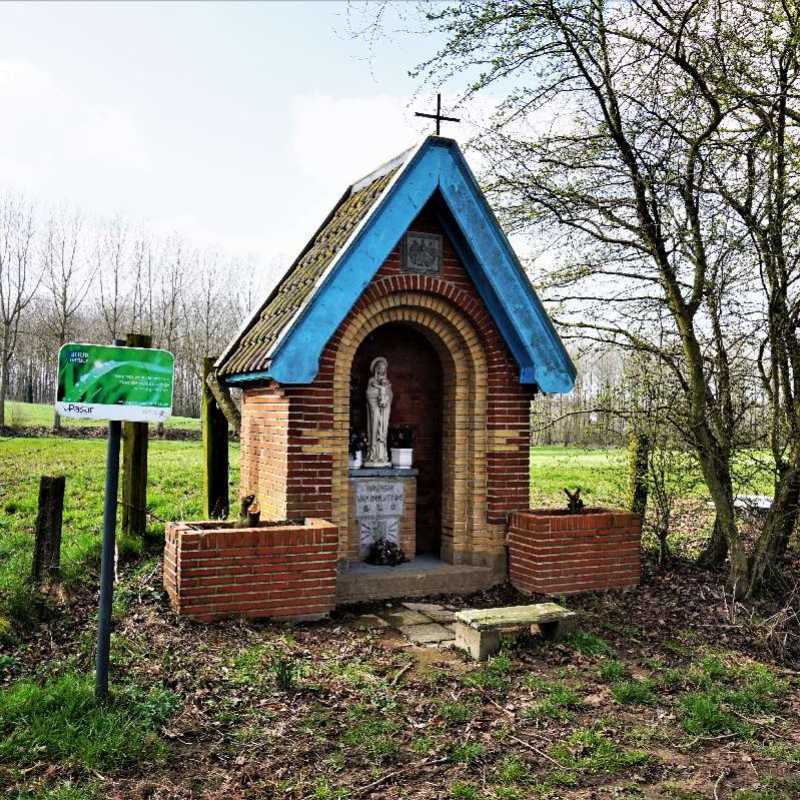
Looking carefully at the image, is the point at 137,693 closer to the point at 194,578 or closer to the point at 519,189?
the point at 194,578

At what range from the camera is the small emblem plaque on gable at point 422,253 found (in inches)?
327

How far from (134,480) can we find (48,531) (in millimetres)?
1639

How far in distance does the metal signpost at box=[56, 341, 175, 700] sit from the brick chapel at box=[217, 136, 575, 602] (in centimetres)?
245

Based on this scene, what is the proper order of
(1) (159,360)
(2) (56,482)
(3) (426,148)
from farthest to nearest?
(3) (426,148), (2) (56,482), (1) (159,360)

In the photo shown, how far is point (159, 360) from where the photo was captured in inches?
197

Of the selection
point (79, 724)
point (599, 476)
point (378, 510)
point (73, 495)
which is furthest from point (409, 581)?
point (599, 476)

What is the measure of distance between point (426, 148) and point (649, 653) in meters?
5.47

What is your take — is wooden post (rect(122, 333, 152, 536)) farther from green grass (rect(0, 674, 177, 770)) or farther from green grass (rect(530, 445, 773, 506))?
green grass (rect(530, 445, 773, 506))

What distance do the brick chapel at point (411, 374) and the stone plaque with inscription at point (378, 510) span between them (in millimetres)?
17

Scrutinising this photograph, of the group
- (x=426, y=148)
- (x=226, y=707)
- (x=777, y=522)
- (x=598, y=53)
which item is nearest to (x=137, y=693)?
(x=226, y=707)

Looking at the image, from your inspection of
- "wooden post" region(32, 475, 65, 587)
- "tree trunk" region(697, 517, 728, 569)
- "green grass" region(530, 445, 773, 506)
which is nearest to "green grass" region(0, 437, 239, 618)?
"wooden post" region(32, 475, 65, 587)

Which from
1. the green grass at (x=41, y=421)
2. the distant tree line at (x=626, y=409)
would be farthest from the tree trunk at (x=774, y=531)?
the green grass at (x=41, y=421)

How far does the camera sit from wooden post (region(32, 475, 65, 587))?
24.1 feet

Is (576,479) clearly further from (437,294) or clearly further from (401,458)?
(437,294)
